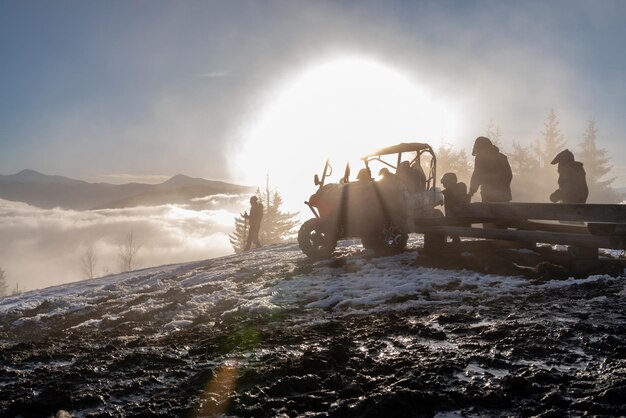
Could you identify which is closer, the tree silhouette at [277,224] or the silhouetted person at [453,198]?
the silhouetted person at [453,198]

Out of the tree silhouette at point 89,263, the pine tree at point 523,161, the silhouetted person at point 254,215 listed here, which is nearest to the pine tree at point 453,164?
the pine tree at point 523,161

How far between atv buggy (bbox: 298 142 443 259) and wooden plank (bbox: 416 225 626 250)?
0.96 metres

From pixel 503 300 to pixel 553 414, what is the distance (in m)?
2.96

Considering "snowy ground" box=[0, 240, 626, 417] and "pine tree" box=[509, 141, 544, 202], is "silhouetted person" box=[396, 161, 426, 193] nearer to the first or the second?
"snowy ground" box=[0, 240, 626, 417]

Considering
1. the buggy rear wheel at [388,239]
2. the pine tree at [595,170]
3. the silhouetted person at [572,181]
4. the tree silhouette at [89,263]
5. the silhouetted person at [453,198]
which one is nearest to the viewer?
the silhouetted person at [453,198]

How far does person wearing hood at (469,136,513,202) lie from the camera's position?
984 centimetres

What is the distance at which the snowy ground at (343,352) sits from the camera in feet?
8.70

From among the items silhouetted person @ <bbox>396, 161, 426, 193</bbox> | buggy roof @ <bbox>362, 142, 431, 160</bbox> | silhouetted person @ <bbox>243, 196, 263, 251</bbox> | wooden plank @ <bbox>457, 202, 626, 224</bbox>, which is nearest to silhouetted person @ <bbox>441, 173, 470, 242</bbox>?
wooden plank @ <bbox>457, 202, 626, 224</bbox>

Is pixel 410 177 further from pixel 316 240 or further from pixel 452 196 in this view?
pixel 316 240

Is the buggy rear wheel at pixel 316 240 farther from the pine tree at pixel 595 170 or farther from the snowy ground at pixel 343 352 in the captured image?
the pine tree at pixel 595 170

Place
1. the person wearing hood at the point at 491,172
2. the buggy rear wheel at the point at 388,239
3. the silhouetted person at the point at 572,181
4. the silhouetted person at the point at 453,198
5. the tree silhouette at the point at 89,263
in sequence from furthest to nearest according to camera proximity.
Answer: the tree silhouette at the point at 89,263 < the person wearing hood at the point at 491,172 < the buggy rear wheel at the point at 388,239 < the silhouetted person at the point at 572,181 < the silhouetted person at the point at 453,198

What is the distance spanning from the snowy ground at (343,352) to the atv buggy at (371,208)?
7.81ft

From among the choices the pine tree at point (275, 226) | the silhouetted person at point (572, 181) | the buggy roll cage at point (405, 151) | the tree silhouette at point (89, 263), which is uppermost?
the buggy roll cage at point (405, 151)

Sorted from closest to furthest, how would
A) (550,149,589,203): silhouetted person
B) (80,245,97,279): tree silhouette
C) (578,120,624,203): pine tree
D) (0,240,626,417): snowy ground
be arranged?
(0,240,626,417): snowy ground, (550,149,589,203): silhouetted person, (578,120,624,203): pine tree, (80,245,97,279): tree silhouette
